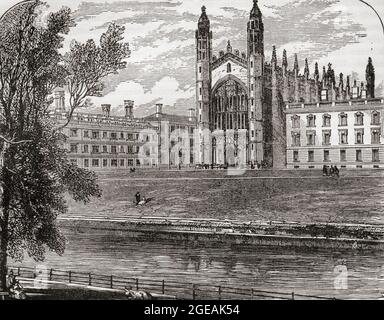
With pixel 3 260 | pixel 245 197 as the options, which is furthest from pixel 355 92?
pixel 3 260

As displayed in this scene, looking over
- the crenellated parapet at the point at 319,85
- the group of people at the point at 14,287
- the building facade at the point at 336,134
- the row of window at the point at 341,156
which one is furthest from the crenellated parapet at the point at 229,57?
the group of people at the point at 14,287

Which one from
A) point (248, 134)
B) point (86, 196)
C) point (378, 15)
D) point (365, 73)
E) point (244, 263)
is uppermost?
point (378, 15)

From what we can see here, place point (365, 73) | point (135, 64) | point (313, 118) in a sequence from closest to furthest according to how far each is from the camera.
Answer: point (365, 73) → point (313, 118) → point (135, 64)

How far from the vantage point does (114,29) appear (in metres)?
8.47

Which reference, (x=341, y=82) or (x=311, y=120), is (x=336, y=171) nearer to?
(x=311, y=120)

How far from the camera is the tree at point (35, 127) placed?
343 inches

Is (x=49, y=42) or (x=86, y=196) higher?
(x=49, y=42)

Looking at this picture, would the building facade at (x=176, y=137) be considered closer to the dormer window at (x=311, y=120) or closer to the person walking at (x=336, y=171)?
the dormer window at (x=311, y=120)

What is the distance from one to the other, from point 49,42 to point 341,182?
168 inches

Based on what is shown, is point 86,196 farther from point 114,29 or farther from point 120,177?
point 114,29

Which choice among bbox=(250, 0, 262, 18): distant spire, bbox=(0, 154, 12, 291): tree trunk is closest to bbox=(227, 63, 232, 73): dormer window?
bbox=(250, 0, 262, 18): distant spire

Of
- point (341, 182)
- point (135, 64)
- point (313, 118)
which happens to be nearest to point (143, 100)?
point (135, 64)

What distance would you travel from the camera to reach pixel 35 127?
880 centimetres
